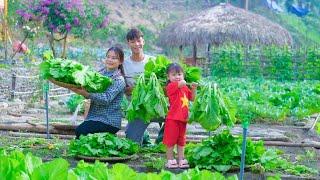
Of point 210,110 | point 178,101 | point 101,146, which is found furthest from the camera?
point 101,146

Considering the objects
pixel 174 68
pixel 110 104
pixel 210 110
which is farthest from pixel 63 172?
pixel 110 104

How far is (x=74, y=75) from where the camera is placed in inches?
250

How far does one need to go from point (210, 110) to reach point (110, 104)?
1.30 metres

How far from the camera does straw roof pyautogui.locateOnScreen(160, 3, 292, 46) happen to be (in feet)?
83.4

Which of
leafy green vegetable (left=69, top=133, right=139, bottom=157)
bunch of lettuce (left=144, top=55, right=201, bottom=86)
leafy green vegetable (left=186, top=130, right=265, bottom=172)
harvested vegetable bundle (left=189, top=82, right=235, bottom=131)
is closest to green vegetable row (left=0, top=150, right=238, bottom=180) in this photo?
harvested vegetable bundle (left=189, top=82, right=235, bottom=131)

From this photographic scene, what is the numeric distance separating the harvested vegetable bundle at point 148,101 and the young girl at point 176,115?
0.08 m

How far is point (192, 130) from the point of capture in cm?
958

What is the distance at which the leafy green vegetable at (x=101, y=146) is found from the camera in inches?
243

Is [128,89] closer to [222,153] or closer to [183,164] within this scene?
[183,164]

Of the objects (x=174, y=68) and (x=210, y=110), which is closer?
(x=210, y=110)

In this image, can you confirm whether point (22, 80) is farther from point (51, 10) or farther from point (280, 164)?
point (280, 164)

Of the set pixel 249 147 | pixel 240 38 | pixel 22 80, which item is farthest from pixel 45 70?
pixel 240 38

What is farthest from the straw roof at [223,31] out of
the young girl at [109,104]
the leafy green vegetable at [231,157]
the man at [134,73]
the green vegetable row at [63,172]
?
the green vegetable row at [63,172]

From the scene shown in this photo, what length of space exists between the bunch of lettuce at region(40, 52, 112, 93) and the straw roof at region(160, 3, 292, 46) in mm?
18923
